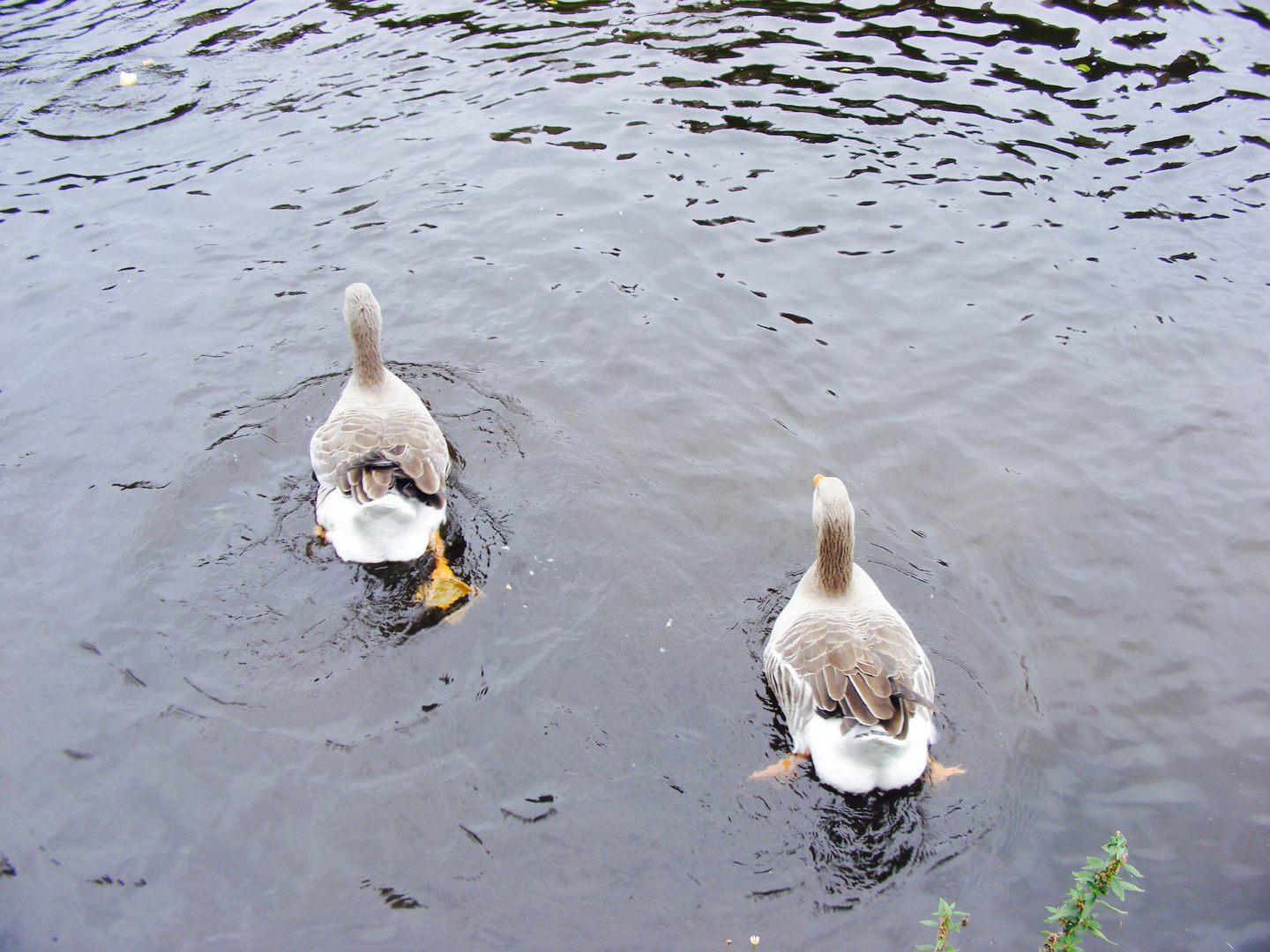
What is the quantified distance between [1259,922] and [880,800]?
7.67 ft

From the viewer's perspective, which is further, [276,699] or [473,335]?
[473,335]

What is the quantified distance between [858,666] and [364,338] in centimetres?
575

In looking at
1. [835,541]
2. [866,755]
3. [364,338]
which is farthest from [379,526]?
[866,755]

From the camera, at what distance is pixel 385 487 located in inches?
270

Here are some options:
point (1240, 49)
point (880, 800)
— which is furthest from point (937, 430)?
point (1240, 49)

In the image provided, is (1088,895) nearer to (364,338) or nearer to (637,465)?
(637,465)

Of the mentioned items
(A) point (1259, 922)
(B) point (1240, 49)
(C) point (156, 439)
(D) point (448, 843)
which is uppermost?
(B) point (1240, 49)

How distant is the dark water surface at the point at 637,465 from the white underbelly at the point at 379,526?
0.29 meters

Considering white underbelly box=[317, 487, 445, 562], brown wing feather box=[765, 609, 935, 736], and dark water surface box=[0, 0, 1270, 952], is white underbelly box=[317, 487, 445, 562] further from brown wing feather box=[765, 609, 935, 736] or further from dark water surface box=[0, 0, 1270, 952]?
brown wing feather box=[765, 609, 935, 736]

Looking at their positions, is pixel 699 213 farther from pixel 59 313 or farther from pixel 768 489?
pixel 59 313

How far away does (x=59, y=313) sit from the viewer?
33.7 feet

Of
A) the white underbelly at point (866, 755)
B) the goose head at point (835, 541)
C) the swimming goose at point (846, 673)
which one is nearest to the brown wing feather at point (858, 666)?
the swimming goose at point (846, 673)

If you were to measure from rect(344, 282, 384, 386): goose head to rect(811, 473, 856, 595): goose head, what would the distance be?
474cm

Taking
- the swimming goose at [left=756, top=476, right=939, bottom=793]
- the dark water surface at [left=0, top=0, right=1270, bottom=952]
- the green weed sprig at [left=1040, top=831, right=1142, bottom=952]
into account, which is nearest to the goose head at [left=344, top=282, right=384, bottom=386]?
the dark water surface at [left=0, top=0, right=1270, bottom=952]
